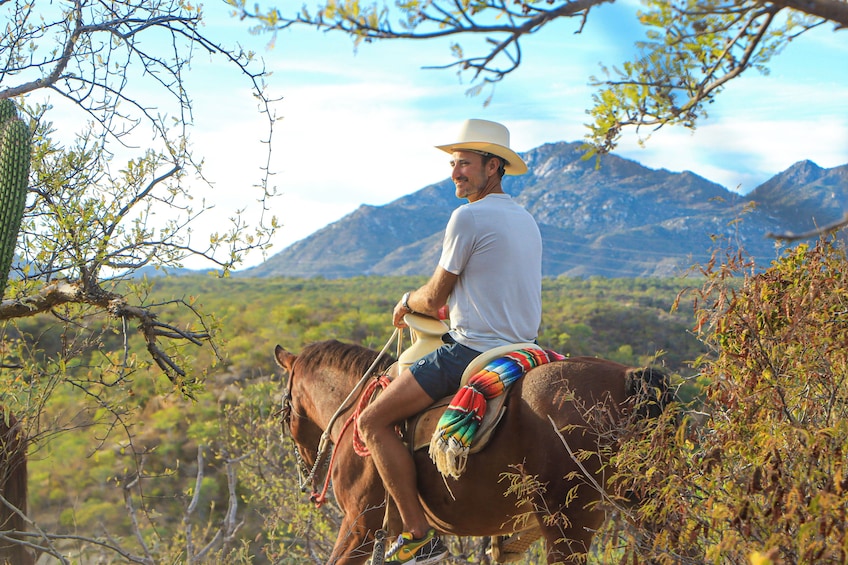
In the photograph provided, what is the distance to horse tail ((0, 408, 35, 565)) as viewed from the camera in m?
5.66

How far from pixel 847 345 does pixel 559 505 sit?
158cm

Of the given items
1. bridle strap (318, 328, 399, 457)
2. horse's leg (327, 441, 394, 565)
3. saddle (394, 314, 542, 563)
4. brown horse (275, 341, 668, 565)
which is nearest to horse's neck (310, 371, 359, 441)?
bridle strap (318, 328, 399, 457)

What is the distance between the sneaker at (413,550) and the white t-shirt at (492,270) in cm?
119

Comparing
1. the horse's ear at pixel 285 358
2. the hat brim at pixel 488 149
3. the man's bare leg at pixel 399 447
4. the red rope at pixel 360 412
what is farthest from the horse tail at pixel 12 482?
the hat brim at pixel 488 149

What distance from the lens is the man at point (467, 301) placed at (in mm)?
4402

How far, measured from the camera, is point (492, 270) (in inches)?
174

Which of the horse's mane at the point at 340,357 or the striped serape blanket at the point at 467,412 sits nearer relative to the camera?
the striped serape blanket at the point at 467,412

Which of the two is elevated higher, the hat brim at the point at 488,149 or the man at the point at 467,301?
the hat brim at the point at 488,149

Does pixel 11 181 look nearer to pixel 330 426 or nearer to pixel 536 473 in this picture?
pixel 330 426

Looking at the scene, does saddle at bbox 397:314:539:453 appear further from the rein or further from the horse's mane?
the horse's mane

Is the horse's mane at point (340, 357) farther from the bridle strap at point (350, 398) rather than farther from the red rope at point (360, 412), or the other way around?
the red rope at point (360, 412)

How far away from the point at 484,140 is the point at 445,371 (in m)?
1.38

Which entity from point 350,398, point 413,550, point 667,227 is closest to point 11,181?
point 350,398

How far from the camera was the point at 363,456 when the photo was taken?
194 inches
